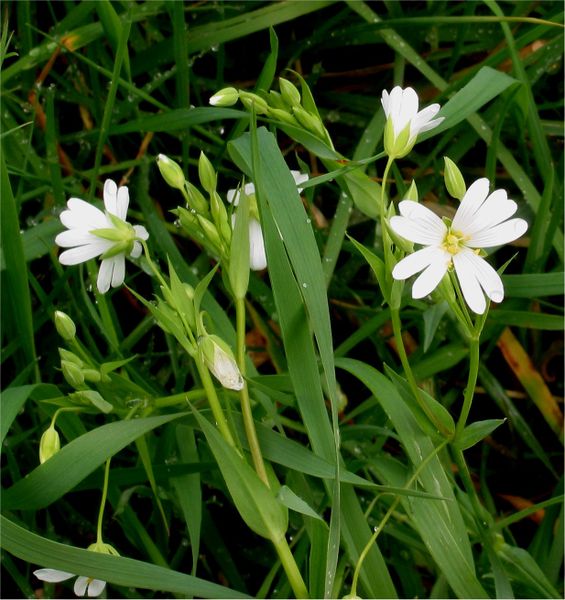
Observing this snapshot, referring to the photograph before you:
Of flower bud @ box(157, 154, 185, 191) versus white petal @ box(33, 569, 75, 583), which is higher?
flower bud @ box(157, 154, 185, 191)

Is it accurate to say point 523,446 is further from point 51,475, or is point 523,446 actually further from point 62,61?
point 62,61

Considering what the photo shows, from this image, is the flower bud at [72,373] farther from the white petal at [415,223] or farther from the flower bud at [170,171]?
the white petal at [415,223]

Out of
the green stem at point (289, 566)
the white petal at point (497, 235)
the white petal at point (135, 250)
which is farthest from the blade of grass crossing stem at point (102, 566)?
the white petal at point (497, 235)

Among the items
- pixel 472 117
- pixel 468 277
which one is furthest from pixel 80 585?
pixel 472 117

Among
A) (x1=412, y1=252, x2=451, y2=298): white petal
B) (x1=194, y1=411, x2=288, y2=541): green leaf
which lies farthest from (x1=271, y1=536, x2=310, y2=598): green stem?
(x1=412, y1=252, x2=451, y2=298): white petal

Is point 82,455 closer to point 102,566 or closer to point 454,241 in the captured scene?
point 102,566

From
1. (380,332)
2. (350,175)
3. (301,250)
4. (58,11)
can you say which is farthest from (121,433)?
(58,11)

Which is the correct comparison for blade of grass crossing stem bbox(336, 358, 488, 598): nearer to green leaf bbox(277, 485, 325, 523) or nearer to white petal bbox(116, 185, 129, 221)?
green leaf bbox(277, 485, 325, 523)
